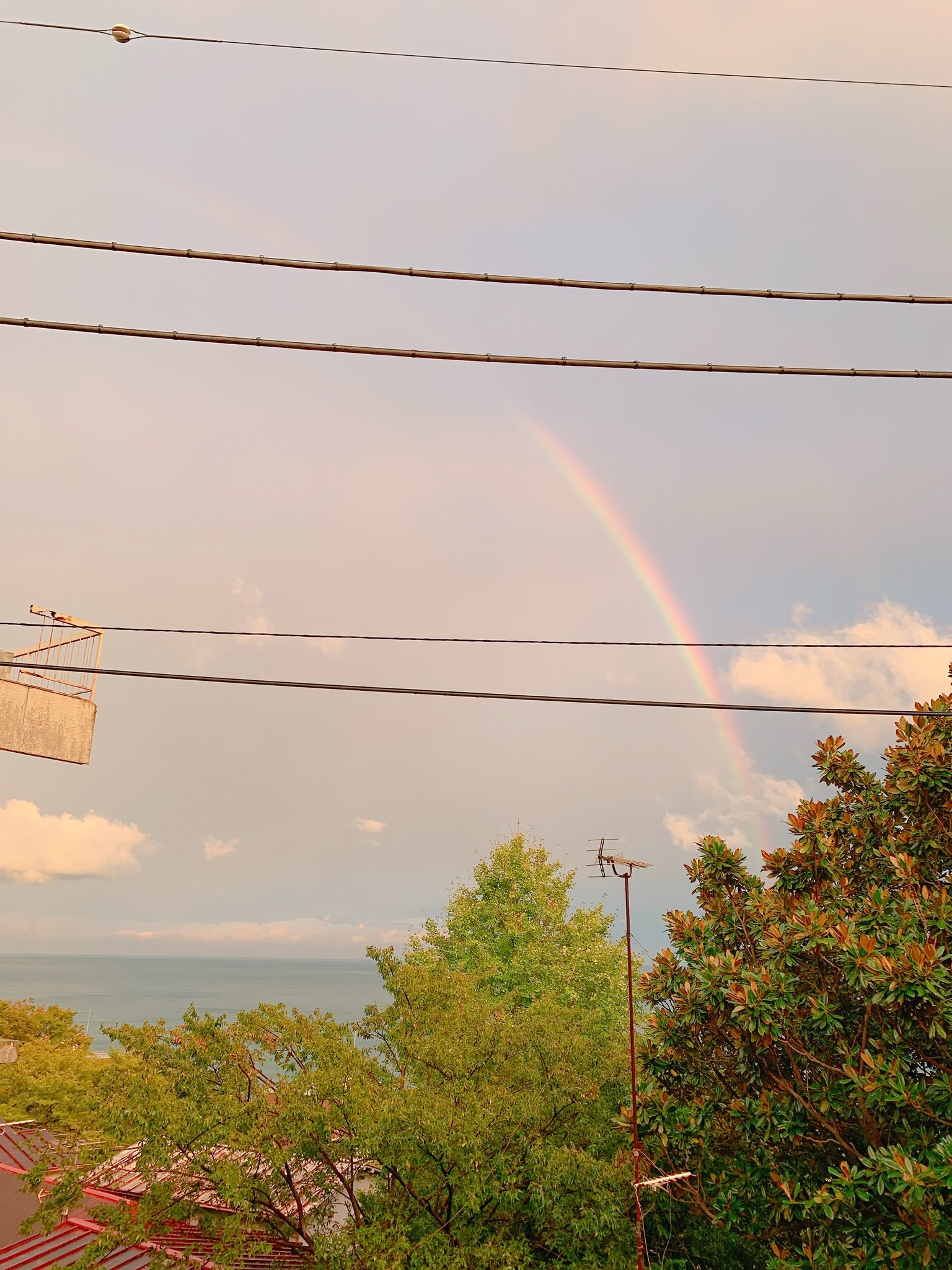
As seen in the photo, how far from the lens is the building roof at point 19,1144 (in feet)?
57.7

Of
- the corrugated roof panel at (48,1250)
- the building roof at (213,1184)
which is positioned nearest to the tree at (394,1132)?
the building roof at (213,1184)

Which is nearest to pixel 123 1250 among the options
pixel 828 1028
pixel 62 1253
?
pixel 62 1253

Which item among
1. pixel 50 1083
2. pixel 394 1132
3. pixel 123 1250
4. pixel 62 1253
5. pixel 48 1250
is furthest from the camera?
pixel 50 1083

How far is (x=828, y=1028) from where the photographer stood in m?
12.4

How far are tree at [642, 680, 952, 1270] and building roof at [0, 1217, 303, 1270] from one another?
21.5ft

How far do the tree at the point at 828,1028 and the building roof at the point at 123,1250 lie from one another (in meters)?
6.54

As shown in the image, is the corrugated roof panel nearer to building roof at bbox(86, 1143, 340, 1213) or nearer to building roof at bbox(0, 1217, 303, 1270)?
building roof at bbox(0, 1217, 303, 1270)

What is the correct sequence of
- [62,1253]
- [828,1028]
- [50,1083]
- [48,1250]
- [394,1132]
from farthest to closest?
[50,1083], [48,1250], [62,1253], [394,1132], [828,1028]

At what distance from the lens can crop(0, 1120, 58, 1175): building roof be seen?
57.7 ft

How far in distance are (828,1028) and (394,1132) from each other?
6249 mm

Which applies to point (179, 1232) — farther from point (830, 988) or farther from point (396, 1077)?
point (830, 988)

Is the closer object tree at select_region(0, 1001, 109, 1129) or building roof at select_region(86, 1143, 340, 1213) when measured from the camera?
building roof at select_region(86, 1143, 340, 1213)

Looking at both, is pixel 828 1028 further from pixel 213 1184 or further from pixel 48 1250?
pixel 48 1250

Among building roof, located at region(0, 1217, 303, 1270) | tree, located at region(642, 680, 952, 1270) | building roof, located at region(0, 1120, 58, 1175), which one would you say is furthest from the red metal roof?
tree, located at region(642, 680, 952, 1270)
